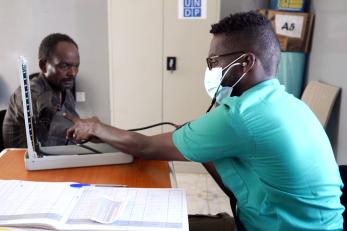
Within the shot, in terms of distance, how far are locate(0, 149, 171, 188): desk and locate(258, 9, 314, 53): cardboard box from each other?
189 centimetres

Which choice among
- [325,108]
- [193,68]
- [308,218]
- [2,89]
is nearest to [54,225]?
[308,218]

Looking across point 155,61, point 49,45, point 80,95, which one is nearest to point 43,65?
point 49,45

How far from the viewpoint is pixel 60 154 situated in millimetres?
1191

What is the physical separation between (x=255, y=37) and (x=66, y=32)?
2.58 m

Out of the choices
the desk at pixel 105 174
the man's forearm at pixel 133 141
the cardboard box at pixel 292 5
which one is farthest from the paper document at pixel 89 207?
the cardboard box at pixel 292 5

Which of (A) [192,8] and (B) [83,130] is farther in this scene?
(A) [192,8]

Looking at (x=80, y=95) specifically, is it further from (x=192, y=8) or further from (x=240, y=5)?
(x=240, y=5)

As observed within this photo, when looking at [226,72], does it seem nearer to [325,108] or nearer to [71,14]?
[325,108]

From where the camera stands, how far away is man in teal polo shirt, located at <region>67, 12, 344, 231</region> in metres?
0.86

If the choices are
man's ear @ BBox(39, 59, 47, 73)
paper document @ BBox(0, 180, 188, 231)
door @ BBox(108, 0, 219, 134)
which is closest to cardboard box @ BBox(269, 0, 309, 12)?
door @ BBox(108, 0, 219, 134)

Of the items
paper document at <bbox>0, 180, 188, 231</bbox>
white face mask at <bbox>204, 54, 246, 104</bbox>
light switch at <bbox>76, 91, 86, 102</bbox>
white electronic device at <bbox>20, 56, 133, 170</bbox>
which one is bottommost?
light switch at <bbox>76, 91, 86, 102</bbox>

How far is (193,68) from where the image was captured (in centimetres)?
281

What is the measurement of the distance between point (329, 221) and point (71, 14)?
2.91 metres

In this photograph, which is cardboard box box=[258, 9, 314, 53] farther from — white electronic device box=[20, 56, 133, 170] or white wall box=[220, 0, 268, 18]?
white electronic device box=[20, 56, 133, 170]
